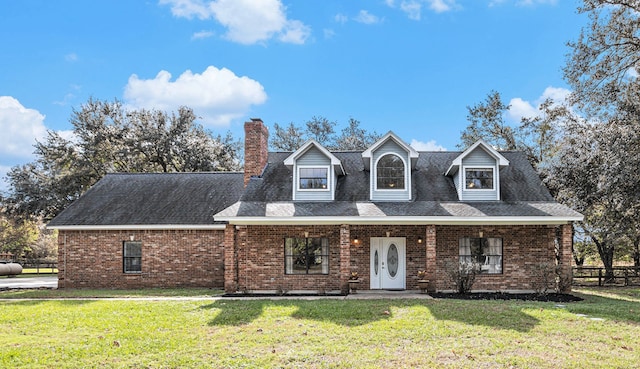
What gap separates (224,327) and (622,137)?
614 inches

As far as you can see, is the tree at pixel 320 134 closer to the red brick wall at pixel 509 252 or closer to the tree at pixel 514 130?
the tree at pixel 514 130

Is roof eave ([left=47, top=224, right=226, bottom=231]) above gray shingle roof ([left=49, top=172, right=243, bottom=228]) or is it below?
below

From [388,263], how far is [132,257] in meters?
10.1

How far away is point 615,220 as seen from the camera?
73.4 feet

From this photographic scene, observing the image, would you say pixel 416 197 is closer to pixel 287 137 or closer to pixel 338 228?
pixel 338 228

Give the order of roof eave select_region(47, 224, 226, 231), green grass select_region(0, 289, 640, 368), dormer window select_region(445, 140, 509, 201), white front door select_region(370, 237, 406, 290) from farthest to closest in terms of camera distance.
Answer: roof eave select_region(47, 224, 226, 231) < dormer window select_region(445, 140, 509, 201) < white front door select_region(370, 237, 406, 290) < green grass select_region(0, 289, 640, 368)

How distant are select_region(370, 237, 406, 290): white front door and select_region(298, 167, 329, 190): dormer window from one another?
108 inches

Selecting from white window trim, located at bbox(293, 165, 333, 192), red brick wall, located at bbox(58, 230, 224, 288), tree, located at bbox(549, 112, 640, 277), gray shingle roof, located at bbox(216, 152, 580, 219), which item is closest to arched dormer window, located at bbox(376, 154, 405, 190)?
gray shingle roof, located at bbox(216, 152, 580, 219)

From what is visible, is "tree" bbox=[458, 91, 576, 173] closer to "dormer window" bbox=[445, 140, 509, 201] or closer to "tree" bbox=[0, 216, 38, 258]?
"dormer window" bbox=[445, 140, 509, 201]

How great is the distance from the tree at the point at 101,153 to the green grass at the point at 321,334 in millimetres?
20886

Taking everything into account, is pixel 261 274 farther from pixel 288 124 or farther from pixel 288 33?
pixel 288 124

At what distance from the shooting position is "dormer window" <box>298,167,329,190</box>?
18984 millimetres

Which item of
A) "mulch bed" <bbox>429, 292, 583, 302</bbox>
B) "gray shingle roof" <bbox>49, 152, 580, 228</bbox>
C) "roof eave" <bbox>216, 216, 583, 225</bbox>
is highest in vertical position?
"gray shingle roof" <bbox>49, 152, 580, 228</bbox>

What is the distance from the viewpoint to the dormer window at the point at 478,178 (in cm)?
1888
